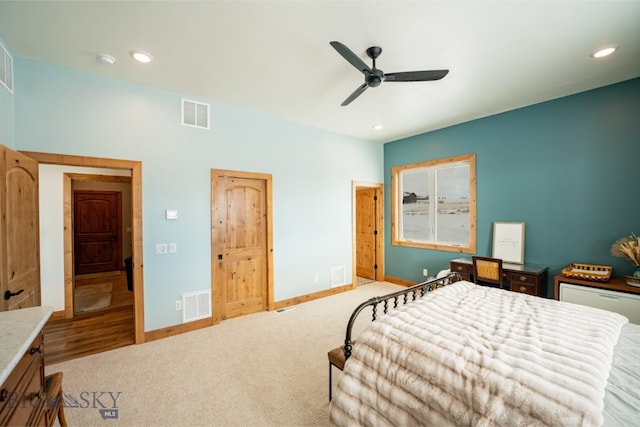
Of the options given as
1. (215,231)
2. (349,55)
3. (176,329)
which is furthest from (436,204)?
(176,329)

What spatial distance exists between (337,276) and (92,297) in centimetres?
453

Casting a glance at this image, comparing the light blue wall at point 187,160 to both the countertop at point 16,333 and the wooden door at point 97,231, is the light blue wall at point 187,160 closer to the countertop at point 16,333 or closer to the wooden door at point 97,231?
the countertop at point 16,333

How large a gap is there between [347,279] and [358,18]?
166 inches

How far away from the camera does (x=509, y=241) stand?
154 inches

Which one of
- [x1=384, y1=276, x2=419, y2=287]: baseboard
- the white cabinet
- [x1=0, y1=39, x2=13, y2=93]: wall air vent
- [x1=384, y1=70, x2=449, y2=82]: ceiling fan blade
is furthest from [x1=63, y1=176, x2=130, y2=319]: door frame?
the white cabinet

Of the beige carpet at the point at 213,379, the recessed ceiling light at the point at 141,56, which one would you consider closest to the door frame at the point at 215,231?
the beige carpet at the point at 213,379

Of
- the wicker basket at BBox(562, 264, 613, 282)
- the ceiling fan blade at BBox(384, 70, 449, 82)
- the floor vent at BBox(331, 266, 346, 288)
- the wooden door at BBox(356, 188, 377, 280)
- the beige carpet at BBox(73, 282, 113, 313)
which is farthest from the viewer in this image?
the wooden door at BBox(356, 188, 377, 280)

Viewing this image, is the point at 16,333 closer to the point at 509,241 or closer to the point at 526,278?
the point at 526,278

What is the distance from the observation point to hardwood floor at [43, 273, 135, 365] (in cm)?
288

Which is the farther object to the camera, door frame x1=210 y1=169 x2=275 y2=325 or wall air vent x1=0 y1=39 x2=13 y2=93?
door frame x1=210 y1=169 x2=275 y2=325

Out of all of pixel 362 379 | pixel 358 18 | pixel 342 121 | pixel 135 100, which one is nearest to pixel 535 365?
pixel 362 379

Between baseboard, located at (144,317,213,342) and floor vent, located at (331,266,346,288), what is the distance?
2.23 m

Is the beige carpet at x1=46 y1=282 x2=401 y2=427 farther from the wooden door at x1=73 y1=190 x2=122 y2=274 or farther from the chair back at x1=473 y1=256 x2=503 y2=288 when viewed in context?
the wooden door at x1=73 y1=190 x2=122 y2=274

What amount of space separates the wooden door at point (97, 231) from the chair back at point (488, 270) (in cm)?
827
